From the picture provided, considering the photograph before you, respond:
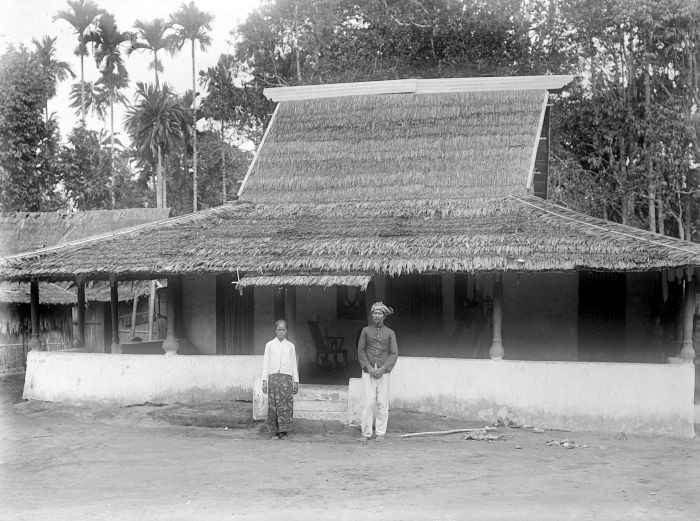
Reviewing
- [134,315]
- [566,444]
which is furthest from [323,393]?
[134,315]

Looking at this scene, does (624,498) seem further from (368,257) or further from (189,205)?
(189,205)

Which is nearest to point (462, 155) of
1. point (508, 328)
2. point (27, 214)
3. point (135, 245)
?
point (508, 328)

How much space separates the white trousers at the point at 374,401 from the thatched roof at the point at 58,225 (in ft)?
51.2

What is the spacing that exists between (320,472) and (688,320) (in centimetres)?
551

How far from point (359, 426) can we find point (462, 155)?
600 centimetres

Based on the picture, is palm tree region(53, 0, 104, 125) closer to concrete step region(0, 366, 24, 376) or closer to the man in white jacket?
→ concrete step region(0, 366, 24, 376)

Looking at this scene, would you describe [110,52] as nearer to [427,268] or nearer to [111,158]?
[111,158]

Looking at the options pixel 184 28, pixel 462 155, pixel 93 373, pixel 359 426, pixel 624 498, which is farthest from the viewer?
pixel 184 28

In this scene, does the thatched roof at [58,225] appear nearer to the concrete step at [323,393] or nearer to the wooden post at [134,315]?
the wooden post at [134,315]

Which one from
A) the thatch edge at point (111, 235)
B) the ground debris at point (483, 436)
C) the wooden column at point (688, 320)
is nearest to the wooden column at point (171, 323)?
the thatch edge at point (111, 235)

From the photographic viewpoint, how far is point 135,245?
42.4ft

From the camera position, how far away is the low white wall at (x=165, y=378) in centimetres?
1239

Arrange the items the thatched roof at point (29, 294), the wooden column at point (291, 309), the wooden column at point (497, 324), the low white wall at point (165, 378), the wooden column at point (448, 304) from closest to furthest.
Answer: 1. the wooden column at point (497, 324)
2. the low white wall at point (165, 378)
3. the wooden column at point (291, 309)
4. the wooden column at point (448, 304)
5. the thatched roof at point (29, 294)

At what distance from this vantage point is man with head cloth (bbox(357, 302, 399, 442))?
33.0 feet
